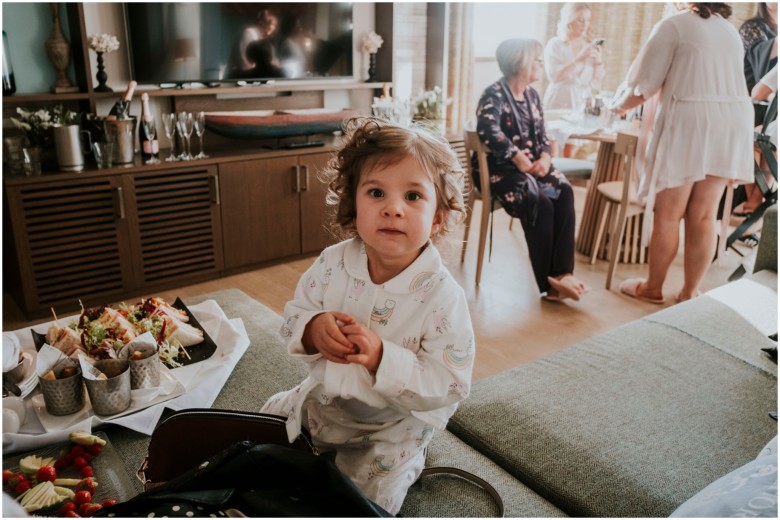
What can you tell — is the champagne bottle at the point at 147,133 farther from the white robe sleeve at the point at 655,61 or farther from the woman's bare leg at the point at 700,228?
the woman's bare leg at the point at 700,228

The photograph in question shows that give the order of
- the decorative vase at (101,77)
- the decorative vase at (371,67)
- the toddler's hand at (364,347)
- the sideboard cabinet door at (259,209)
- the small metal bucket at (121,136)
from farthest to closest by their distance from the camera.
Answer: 1. the decorative vase at (371,67)
2. the sideboard cabinet door at (259,209)
3. the decorative vase at (101,77)
4. the small metal bucket at (121,136)
5. the toddler's hand at (364,347)

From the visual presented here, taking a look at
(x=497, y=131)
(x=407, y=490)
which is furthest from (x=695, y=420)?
(x=497, y=131)

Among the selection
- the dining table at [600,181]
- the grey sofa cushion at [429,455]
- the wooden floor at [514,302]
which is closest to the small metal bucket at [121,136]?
the wooden floor at [514,302]

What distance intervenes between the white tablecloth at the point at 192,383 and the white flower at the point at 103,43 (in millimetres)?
1799

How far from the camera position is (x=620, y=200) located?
3502mm

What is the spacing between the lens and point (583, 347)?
1899 millimetres

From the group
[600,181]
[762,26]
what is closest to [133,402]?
[600,181]

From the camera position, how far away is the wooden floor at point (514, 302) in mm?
2795

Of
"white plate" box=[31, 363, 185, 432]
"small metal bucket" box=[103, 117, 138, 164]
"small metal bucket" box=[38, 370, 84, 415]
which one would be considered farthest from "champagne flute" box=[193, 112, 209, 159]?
"small metal bucket" box=[38, 370, 84, 415]

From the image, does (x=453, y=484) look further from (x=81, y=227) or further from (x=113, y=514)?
(x=81, y=227)

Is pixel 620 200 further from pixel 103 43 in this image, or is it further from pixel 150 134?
pixel 103 43

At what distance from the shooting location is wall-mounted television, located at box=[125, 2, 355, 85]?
11.0ft

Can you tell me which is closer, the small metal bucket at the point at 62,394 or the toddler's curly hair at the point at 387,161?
the toddler's curly hair at the point at 387,161

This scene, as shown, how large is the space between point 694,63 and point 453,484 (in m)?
2.48
